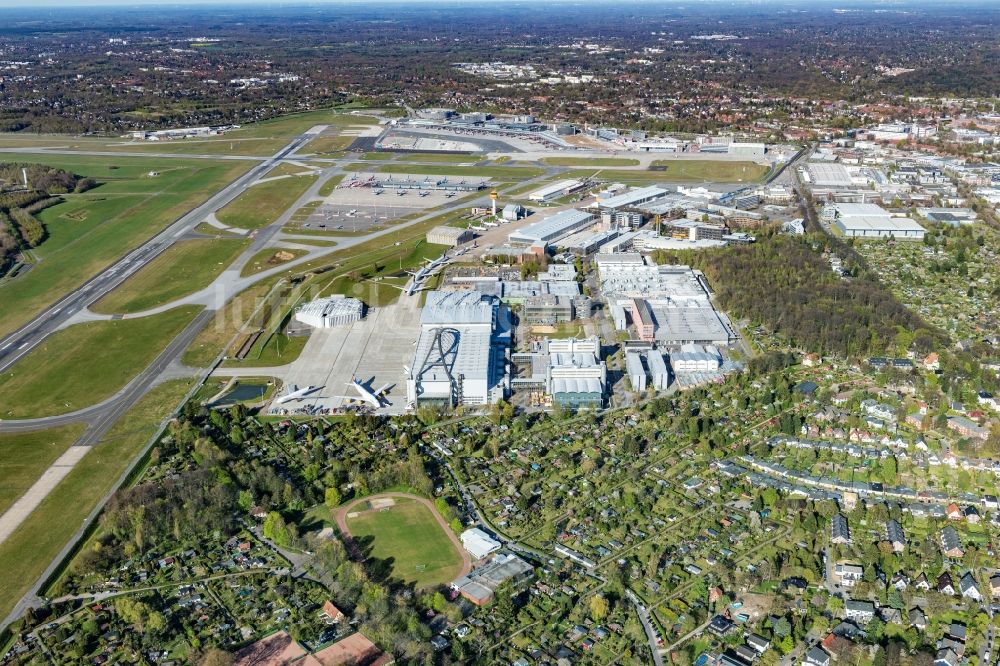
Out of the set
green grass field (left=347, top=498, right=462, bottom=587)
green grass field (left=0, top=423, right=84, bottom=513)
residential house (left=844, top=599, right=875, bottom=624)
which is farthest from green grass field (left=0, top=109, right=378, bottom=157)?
residential house (left=844, top=599, right=875, bottom=624)

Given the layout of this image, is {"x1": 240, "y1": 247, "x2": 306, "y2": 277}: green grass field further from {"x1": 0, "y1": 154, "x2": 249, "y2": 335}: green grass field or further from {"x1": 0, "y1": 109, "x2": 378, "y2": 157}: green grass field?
{"x1": 0, "y1": 109, "x2": 378, "y2": 157}: green grass field

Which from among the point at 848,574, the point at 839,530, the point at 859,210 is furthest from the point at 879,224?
the point at 848,574

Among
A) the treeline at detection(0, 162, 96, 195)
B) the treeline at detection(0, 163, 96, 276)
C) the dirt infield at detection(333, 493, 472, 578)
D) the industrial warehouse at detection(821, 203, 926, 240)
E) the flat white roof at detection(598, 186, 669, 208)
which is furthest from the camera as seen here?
the treeline at detection(0, 162, 96, 195)

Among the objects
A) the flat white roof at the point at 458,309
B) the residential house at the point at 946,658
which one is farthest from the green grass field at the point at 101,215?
the residential house at the point at 946,658

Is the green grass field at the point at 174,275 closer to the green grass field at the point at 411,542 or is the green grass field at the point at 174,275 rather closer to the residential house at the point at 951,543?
the green grass field at the point at 411,542

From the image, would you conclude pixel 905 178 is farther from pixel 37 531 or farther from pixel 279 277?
pixel 37 531

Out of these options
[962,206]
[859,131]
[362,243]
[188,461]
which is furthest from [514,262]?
[859,131]

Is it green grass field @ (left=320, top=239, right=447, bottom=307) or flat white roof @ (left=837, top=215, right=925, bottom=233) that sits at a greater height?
flat white roof @ (left=837, top=215, right=925, bottom=233)
